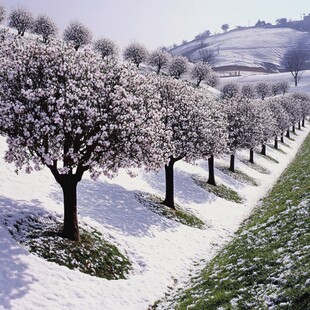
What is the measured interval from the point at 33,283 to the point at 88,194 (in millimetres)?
13705

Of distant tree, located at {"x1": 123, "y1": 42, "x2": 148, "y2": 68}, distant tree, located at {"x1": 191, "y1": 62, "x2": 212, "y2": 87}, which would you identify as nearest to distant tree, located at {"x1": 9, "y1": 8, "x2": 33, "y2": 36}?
distant tree, located at {"x1": 123, "y1": 42, "x2": 148, "y2": 68}

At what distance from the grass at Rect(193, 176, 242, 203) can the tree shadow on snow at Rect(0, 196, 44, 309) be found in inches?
1051

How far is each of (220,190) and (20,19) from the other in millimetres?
113456

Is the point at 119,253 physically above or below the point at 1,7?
below

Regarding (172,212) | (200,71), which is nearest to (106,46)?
(200,71)

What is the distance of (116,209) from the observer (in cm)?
2922

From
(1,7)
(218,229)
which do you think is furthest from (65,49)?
(1,7)

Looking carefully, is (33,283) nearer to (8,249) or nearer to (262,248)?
(8,249)

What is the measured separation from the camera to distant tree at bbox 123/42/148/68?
147125 millimetres

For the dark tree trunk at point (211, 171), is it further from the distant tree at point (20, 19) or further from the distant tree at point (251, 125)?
the distant tree at point (20, 19)

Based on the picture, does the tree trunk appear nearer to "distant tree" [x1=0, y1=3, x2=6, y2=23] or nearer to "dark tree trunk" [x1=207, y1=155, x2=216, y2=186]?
"dark tree trunk" [x1=207, y1=155, x2=216, y2=186]

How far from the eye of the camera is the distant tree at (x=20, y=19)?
4990 inches

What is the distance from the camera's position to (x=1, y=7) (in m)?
111

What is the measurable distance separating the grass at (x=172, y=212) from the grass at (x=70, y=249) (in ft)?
31.4
